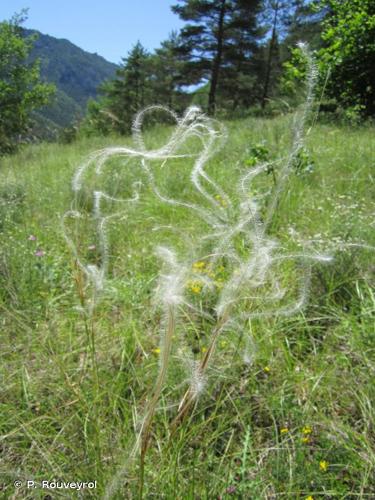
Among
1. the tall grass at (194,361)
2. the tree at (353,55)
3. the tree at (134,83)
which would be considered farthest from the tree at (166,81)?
the tall grass at (194,361)

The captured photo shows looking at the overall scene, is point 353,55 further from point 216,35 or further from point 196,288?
point 216,35

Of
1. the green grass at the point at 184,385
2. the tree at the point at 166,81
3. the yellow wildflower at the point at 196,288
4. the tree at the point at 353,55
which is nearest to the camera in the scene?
the green grass at the point at 184,385

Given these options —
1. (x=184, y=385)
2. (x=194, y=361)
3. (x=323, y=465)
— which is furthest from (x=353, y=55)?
(x=194, y=361)

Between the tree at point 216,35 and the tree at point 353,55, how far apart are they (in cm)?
1263

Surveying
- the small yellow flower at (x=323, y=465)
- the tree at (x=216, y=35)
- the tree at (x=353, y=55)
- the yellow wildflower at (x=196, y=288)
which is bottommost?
the small yellow flower at (x=323, y=465)

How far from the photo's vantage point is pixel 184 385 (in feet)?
4.47

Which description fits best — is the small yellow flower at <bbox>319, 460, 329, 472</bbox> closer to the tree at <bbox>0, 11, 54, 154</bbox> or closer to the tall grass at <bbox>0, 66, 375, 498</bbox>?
the tall grass at <bbox>0, 66, 375, 498</bbox>

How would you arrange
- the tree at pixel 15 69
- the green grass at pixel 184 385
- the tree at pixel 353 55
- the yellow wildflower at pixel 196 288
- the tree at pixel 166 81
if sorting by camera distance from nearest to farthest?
the green grass at pixel 184 385, the yellow wildflower at pixel 196 288, the tree at pixel 353 55, the tree at pixel 15 69, the tree at pixel 166 81

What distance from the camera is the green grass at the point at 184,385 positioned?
105 centimetres

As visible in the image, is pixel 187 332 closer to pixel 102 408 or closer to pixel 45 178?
pixel 102 408

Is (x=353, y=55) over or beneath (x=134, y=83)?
beneath

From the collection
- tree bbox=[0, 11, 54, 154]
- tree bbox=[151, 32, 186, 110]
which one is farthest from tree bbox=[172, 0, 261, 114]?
tree bbox=[0, 11, 54, 154]

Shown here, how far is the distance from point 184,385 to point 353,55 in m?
8.70

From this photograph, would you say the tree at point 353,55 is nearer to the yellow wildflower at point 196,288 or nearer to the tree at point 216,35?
the yellow wildflower at point 196,288
